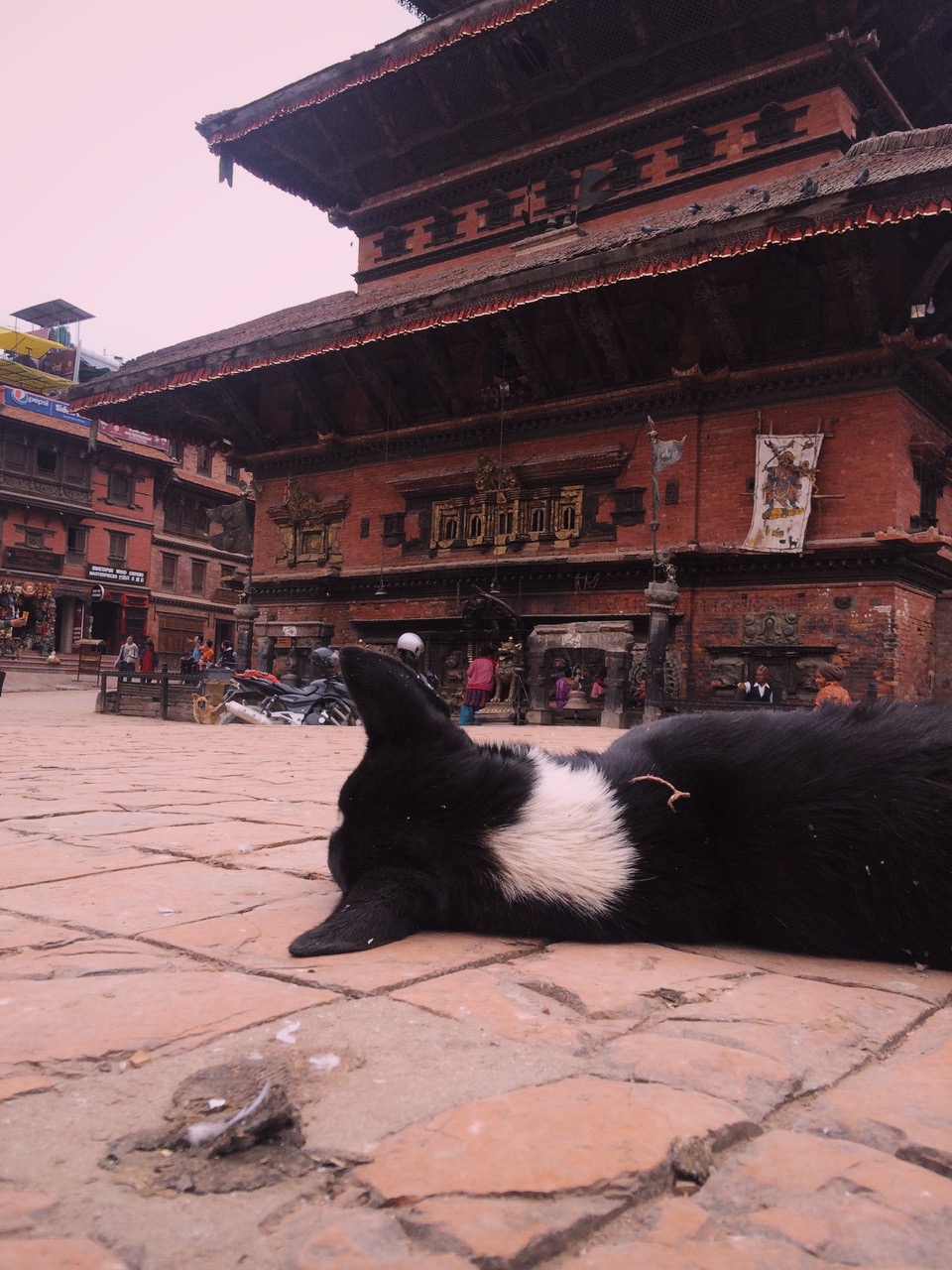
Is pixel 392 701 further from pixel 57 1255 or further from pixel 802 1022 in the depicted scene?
pixel 57 1255

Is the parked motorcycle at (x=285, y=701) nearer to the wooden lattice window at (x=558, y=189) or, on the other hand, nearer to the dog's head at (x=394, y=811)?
the wooden lattice window at (x=558, y=189)

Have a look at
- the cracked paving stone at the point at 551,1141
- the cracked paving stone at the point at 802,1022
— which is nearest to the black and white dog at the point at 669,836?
the cracked paving stone at the point at 802,1022

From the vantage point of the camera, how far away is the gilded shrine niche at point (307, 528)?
1820cm

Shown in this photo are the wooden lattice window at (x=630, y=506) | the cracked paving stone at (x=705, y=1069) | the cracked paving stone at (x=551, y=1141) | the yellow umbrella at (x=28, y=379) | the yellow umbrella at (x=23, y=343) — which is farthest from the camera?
the yellow umbrella at (x=23, y=343)

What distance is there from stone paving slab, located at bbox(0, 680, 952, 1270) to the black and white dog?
73 mm

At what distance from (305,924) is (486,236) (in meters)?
18.0

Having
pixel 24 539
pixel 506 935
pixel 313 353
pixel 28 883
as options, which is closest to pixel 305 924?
pixel 506 935

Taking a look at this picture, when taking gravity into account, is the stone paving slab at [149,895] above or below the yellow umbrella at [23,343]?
below

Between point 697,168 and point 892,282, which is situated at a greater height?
point 697,168

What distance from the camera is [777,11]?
14.1m

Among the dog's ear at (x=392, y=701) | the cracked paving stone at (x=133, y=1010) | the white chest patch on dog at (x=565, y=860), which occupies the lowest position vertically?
the cracked paving stone at (x=133, y=1010)

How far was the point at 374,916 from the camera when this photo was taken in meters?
1.93

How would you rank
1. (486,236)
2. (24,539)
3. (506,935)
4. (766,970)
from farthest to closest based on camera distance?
(24,539)
(486,236)
(506,935)
(766,970)

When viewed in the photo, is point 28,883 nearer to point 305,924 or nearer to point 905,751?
point 305,924
